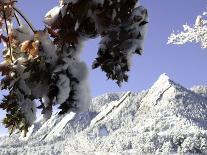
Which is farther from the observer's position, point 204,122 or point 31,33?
point 204,122

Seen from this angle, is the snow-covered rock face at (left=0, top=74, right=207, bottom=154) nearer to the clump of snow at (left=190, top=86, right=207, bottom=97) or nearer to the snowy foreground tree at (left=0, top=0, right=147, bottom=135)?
the clump of snow at (left=190, top=86, right=207, bottom=97)

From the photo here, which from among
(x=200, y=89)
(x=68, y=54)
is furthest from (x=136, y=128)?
(x=68, y=54)

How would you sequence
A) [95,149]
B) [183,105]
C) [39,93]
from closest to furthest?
[39,93] → [95,149] → [183,105]

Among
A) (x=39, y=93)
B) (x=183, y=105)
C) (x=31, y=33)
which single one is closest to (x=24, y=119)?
(x=39, y=93)

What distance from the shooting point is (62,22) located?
4.04 ft

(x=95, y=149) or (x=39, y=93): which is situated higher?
(x=95, y=149)

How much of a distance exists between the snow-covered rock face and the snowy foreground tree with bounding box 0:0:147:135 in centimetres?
4844

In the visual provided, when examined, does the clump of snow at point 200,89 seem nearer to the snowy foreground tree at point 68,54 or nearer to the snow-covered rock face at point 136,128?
the snow-covered rock face at point 136,128

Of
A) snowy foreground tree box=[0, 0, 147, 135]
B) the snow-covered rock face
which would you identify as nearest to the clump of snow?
the snow-covered rock face

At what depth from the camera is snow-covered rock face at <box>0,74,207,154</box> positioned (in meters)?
54.2

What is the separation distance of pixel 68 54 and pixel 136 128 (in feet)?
222

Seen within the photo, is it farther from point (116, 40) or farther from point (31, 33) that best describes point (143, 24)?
point (31, 33)

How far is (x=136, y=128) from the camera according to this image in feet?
224

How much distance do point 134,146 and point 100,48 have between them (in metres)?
54.9
